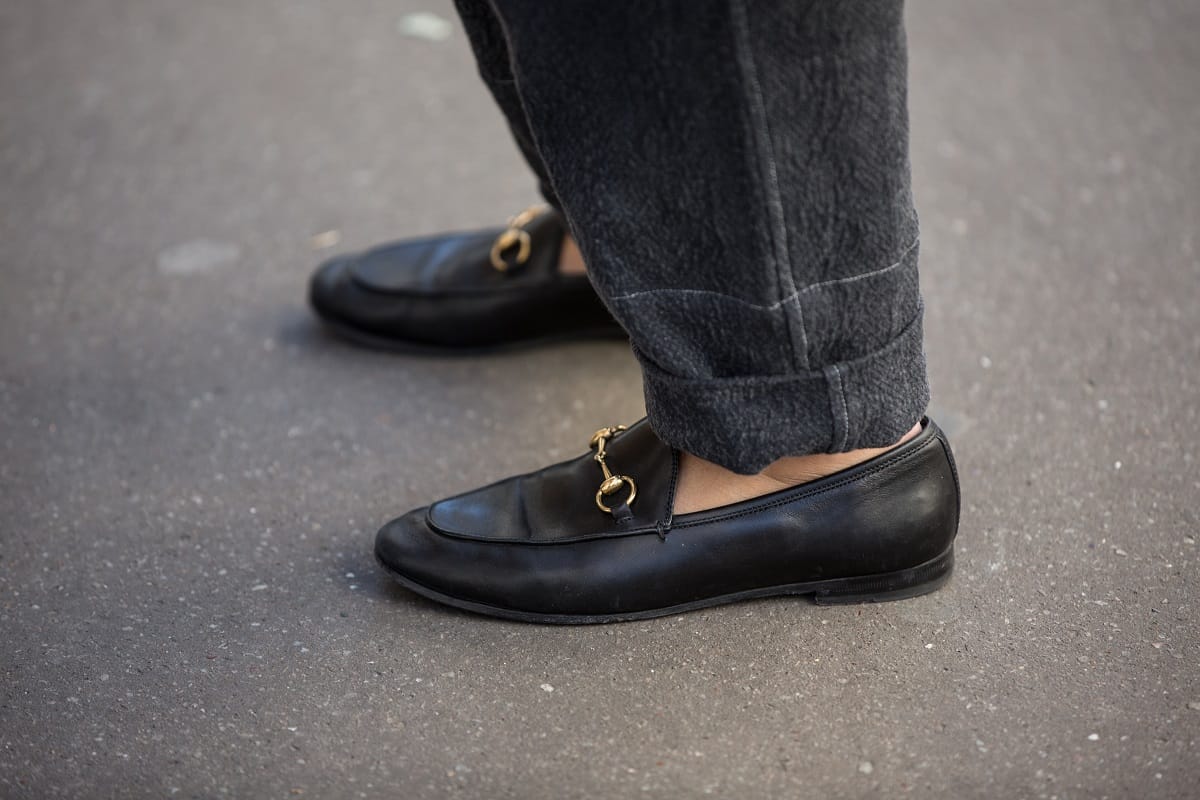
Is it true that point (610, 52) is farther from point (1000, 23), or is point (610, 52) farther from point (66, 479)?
point (1000, 23)

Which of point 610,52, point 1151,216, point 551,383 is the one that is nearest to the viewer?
point 610,52

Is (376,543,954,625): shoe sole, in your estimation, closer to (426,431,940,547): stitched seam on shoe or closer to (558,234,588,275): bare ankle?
(426,431,940,547): stitched seam on shoe

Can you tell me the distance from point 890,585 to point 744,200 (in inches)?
18.0

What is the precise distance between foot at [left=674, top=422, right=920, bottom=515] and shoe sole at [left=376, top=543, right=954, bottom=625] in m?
0.11

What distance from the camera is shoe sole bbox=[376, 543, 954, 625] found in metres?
1.14

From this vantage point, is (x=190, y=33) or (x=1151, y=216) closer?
(x=1151, y=216)

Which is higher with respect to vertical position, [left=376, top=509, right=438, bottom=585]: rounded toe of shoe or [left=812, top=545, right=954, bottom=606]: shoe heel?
[left=376, top=509, right=438, bottom=585]: rounded toe of shoe

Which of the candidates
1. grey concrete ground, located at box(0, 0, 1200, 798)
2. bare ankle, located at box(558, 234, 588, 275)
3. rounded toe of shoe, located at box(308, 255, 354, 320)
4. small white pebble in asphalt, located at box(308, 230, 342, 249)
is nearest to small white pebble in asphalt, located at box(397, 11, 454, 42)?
grey concrete ground, located at box(0, 0, 1200, 798)

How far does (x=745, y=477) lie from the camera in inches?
43.0

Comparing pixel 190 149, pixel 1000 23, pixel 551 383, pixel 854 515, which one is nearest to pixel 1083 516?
pixel 854 515

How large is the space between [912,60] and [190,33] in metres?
1.55

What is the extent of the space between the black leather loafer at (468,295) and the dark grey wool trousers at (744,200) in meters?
0.57

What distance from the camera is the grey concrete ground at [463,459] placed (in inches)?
40.4

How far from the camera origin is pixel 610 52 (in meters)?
0.88
